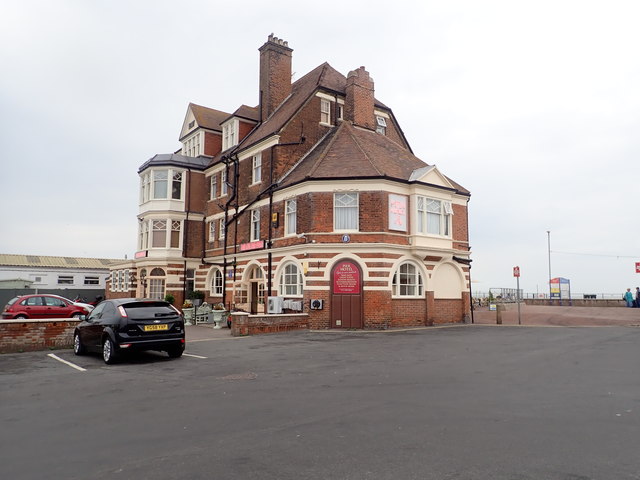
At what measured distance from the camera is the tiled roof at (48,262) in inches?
2127

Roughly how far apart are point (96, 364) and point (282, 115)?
1970cm

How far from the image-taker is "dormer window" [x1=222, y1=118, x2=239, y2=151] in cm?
3189

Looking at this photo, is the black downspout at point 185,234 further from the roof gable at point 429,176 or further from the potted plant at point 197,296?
the roof gable at point 429,176

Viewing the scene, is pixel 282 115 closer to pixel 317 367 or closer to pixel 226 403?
pixel 317 367

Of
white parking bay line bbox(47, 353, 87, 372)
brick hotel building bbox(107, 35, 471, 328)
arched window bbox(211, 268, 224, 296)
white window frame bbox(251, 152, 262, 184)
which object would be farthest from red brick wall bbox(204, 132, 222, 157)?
white parking bay line bbox(47, 353, 87, 372)

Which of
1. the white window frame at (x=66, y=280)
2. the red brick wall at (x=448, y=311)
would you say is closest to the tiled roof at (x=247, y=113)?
the red brick wall at (x=448, y=311)

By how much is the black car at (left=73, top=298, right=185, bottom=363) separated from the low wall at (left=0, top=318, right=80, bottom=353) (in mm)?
2557

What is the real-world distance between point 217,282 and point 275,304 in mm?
9884

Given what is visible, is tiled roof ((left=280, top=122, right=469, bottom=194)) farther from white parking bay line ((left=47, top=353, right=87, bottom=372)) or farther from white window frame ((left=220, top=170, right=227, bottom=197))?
white parking bay line ((left=47, top=353, right=87, bottom=372))

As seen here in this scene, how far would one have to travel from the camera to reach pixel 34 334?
47.2 feet

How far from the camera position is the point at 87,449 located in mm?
5141

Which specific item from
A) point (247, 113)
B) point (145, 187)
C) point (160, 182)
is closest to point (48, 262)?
point (145, 187)

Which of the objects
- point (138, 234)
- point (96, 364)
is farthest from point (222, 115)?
point (96, 364)

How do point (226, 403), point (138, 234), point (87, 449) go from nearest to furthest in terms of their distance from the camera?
point (87, 449)
point (226, 403)
point (138, 234)
